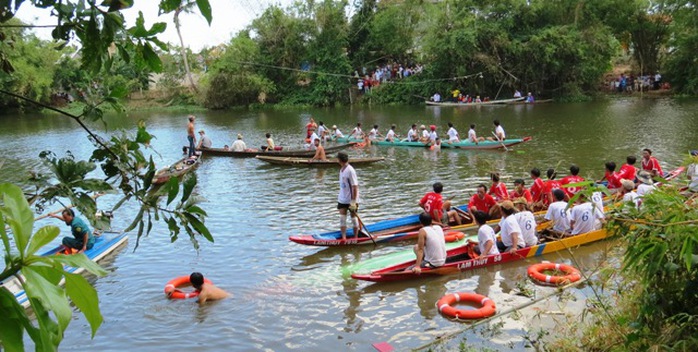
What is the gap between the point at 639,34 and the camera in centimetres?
4141

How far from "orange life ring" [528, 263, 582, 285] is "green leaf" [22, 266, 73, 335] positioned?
336 inches

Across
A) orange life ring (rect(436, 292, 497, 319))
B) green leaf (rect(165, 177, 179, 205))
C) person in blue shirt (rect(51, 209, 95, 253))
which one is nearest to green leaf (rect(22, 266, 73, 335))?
green leaf (rect(165, 177, 179, 205))

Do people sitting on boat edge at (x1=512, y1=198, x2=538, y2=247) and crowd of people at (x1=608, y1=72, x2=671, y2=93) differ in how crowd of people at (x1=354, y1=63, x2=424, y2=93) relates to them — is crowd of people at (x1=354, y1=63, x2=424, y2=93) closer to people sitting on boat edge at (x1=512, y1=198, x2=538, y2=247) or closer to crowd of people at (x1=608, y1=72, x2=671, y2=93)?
crowd of people at (x1=608, y1=72, x2=671, y2=93)

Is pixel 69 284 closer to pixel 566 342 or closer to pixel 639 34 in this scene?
pixel 566 342

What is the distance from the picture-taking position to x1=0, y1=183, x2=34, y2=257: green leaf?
1522 mm

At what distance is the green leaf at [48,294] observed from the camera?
4.83 ft

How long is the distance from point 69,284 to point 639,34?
1847 inches

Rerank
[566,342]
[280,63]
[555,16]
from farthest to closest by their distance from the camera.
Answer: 1. [280,63]
2. [555,16]
3. [566,342]

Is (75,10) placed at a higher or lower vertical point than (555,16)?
lower

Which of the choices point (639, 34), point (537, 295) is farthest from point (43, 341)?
point (639, 34)

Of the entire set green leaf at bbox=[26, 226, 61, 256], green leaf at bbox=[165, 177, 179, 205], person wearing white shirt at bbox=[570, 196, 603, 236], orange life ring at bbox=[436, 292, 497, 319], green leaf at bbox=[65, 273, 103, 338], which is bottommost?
orange life ring at bbox=[436, 292, 497, 319]

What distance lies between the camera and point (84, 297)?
1.57 metres

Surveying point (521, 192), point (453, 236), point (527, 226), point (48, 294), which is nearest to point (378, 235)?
point (453, 236)

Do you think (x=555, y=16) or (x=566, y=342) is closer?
(x=566, y=342)
